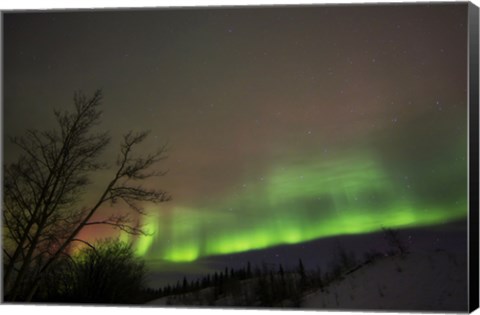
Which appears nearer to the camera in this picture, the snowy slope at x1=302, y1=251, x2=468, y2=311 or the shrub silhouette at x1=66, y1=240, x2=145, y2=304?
the snowy slope at x1=302, y1=251, x2=468, y2=311

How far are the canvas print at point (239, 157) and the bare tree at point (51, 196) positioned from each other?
0.02 metres

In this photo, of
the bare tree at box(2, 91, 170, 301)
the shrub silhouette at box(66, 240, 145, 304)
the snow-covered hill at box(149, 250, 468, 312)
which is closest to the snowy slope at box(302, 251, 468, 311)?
the snow-covered hill at box(149, 250, 468, 312)

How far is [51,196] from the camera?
26.2ft

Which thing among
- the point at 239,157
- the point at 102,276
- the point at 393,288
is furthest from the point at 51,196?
the point at 393,288

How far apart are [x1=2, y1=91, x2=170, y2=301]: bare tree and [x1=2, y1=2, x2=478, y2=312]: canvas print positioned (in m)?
0.02

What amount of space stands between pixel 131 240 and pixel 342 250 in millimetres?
1712

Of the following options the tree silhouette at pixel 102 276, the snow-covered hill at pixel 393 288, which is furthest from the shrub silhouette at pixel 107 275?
the snow-covered hill at pixel 393 288

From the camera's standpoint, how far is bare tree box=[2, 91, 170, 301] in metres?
7.85

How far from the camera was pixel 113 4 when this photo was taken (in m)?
7.78

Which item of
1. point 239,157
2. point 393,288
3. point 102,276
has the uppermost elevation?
point 239,157

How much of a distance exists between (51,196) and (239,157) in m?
1.63

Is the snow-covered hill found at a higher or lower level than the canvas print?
lower

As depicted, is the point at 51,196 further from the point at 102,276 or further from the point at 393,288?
the point at 393,288

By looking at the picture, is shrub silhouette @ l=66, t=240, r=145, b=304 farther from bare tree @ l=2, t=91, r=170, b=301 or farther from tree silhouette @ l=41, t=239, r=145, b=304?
bare tree @ l=2, t=91, r=170, b=301
